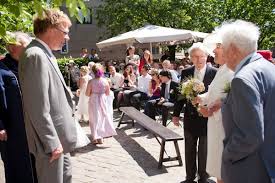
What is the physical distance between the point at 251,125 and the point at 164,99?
7.81 m

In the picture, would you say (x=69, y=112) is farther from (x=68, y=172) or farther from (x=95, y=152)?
(x=95, y=152)

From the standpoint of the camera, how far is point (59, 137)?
3.52 meters

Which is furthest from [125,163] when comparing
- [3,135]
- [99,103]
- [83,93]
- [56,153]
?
[83,93]

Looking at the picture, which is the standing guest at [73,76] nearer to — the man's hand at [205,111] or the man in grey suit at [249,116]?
the man's hand at [205,111]

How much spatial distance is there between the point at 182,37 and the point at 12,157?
1117 centimetres

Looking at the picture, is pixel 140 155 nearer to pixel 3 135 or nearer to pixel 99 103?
pixel 99 103

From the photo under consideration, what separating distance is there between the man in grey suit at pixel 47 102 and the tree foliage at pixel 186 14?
82.6 ft

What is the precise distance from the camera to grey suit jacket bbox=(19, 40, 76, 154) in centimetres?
335

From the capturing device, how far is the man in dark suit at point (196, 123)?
17.7ft

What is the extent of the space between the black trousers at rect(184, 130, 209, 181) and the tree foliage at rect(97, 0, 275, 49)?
23.3 metres

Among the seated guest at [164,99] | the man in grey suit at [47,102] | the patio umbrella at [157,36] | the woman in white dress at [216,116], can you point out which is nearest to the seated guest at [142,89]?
the seated guest at [164,99]

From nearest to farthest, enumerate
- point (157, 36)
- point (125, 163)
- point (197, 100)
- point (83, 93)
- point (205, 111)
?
point (205, 111)
point (197, 100)
point (125, 163)
point (83, 93)
point (157, 36)

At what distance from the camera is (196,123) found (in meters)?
5.51

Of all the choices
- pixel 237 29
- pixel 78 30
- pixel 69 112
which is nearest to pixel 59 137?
pixel 69 112
